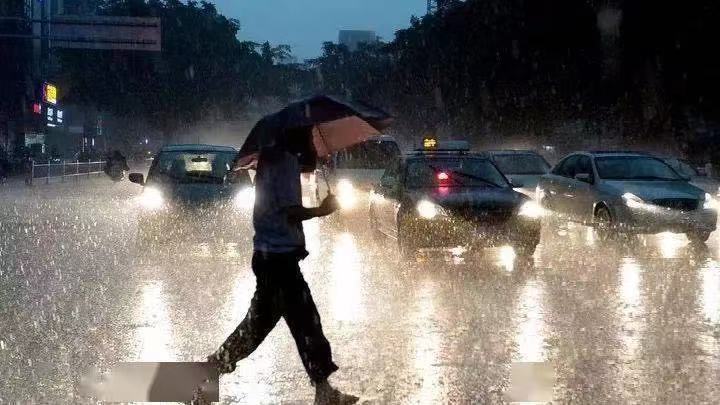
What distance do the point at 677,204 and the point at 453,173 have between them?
3934 mm

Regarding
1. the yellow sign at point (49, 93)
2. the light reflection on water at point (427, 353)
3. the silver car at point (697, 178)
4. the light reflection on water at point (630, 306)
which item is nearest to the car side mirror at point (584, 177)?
the light reflection on water at point (630, 306)

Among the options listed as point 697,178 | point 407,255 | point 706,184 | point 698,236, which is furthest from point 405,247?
point 697,178

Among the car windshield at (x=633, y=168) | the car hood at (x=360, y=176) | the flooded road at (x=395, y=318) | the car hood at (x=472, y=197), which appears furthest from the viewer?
the car hood at (x=360, y=176)

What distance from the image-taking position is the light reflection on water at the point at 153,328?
7.63m

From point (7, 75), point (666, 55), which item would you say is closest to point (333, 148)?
point (666, 55)

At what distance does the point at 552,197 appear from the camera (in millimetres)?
19859

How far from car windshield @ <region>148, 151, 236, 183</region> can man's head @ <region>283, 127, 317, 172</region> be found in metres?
10.7

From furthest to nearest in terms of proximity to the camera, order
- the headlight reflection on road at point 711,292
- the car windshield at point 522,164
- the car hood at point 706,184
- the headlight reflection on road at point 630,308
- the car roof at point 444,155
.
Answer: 1. the car hood at point 706,184
2. the car windshield at point 522,164
3. the car roof at point 444,155
4. the headlight reflection on road at point 711,292
5. the headlight reflection on road at point 630,308

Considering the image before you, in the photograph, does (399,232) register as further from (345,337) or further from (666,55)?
(666,55)

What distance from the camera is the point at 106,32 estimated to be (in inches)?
1654

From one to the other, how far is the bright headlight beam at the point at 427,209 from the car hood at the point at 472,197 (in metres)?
0.08

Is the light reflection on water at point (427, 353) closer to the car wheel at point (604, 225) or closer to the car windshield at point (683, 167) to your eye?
the car wheel at point (604, 225)

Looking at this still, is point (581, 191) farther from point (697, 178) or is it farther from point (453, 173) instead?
point (697, 178)

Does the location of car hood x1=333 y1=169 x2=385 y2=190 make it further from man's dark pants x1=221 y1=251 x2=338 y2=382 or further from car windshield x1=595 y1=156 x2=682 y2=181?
man's dark pants x1=221 y1=251 x2=338 y2=382
